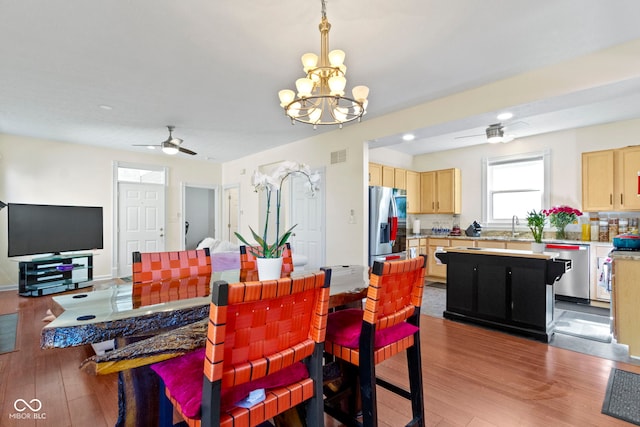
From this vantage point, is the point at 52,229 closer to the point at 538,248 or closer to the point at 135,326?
the point at 135,326

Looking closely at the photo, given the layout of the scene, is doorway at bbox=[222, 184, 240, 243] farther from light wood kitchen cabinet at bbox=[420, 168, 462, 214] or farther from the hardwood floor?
the hardwood floor

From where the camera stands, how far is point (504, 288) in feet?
11.0

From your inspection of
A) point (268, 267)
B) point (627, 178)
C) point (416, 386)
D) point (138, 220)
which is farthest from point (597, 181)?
point (138, 220)

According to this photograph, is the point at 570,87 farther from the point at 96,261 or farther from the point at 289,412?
the point at 96,261

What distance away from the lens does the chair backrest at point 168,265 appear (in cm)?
196

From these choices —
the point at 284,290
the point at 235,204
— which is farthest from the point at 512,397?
the point at 235,204

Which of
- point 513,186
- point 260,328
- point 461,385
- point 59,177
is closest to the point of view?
point 260,328

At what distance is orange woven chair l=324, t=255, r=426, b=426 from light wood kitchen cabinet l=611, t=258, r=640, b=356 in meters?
2.39

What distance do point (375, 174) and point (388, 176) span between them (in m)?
0.41

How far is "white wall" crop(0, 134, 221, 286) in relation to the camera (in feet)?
17.5

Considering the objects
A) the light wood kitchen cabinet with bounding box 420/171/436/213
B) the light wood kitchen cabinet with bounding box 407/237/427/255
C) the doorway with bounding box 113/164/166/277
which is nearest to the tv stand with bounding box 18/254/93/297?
the doorway with bounding box 113/164/166/277

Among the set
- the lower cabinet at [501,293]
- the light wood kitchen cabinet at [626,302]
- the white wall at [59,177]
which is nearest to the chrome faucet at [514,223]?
the lower cabinet at [501,293]

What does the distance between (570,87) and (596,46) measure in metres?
0.33

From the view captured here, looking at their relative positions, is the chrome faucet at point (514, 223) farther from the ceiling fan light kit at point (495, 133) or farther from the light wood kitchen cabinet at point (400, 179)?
the light wood kitchen cabinet at point (400, 179)
